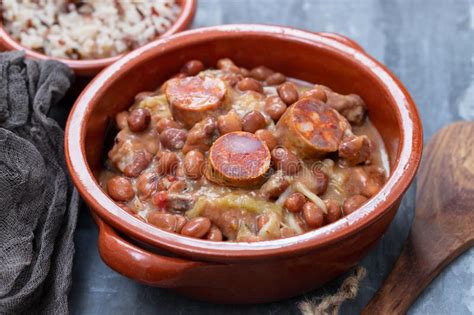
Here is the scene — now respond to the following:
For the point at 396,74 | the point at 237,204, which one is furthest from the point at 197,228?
the point at 396,74

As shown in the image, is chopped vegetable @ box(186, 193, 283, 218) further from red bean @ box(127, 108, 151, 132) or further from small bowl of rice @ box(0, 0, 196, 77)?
small bowl of rice @ box(0, 0, 196, 77)

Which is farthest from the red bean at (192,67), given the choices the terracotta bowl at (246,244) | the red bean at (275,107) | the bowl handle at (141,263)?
the bowl handle at (141,263)

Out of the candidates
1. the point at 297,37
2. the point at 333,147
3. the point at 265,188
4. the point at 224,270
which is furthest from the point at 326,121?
the point at 224,270

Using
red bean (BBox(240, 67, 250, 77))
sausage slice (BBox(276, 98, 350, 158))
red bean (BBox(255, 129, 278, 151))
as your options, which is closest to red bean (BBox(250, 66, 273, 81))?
red bean (BBox(240, 67, 250, 77))

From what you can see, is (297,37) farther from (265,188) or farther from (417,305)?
(417,305)

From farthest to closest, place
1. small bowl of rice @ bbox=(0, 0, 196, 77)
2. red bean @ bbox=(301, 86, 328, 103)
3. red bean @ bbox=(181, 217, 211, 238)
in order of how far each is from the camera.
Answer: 1. small bowl of rice @ bbox=(0, 0, 196, 77)
2. red bean @ bbox=(301, 86, 328, 103)
3. red bean @ bbox=(181, 217, 211, 238)

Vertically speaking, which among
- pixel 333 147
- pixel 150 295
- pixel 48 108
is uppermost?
pixel 333 147

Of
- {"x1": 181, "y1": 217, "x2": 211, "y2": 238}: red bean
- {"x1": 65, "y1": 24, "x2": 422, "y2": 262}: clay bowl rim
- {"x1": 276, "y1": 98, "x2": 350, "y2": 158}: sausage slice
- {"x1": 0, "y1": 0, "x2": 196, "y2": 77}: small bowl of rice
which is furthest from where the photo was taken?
{"x1": 0, "y1": 0, "x2": 196, "y2": 77}: small bowl of rice

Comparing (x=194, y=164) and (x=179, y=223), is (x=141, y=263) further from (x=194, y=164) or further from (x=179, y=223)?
(x=194, y=164)
